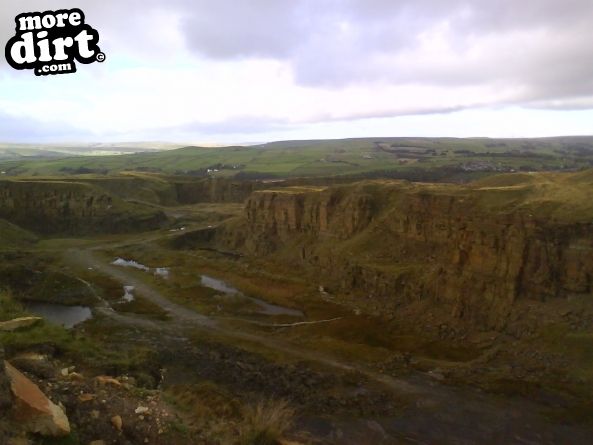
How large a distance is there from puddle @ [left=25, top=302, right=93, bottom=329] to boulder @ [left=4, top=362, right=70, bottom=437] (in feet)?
116

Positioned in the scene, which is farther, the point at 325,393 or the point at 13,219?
the point at 13,219

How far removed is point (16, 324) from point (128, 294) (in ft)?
88.6

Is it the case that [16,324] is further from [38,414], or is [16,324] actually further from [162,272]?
[162,272]

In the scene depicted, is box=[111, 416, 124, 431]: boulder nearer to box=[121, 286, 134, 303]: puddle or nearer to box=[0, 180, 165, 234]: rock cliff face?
box=[121, 286, 134, 303]: puddle

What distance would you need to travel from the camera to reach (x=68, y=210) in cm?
9631

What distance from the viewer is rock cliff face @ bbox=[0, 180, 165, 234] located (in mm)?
94062

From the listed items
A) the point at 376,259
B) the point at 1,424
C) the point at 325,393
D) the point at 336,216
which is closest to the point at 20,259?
the point at 336,216

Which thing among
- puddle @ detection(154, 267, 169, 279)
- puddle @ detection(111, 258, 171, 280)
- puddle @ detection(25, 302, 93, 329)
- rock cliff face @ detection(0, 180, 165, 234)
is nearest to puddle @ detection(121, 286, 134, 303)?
puddle @ detection(25, 302, 93, 329)

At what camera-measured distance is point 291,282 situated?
61875mm

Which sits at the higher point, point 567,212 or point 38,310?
point 567,212

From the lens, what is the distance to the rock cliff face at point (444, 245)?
4203 cm

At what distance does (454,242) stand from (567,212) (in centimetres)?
1076

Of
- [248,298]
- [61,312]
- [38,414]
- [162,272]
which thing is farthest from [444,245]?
[38,414]

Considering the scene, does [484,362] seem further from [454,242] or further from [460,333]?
[454,242]
